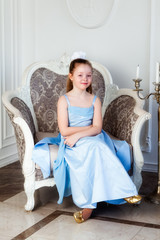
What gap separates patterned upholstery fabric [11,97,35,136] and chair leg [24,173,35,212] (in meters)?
0.52

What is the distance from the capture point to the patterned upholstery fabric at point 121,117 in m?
2.95

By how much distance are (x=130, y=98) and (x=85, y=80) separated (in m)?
0.55

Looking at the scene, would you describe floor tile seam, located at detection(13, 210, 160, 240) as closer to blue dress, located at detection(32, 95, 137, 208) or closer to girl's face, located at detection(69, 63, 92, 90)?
blue dress, located at detection(32, 95, 137, 208)

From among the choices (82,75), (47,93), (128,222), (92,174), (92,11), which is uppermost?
(92,11)

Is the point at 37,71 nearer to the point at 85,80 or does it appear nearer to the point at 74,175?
the point at 85,80

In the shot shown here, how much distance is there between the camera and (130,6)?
3.76 m

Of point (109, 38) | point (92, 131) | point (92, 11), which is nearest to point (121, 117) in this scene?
→ point (92, 131)

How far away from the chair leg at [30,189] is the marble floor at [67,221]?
47 mm

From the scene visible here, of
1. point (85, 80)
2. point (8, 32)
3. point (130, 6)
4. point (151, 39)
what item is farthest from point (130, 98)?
point (8, 32)

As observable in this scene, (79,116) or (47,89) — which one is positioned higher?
(47,89)

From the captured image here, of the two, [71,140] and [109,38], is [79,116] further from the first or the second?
[109,38]

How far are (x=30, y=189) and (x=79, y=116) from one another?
630 millimetres

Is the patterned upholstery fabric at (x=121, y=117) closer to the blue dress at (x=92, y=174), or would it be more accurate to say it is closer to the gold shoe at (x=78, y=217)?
the blue dress at (x=92, y=174)

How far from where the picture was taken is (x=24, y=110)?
10.5 ft
